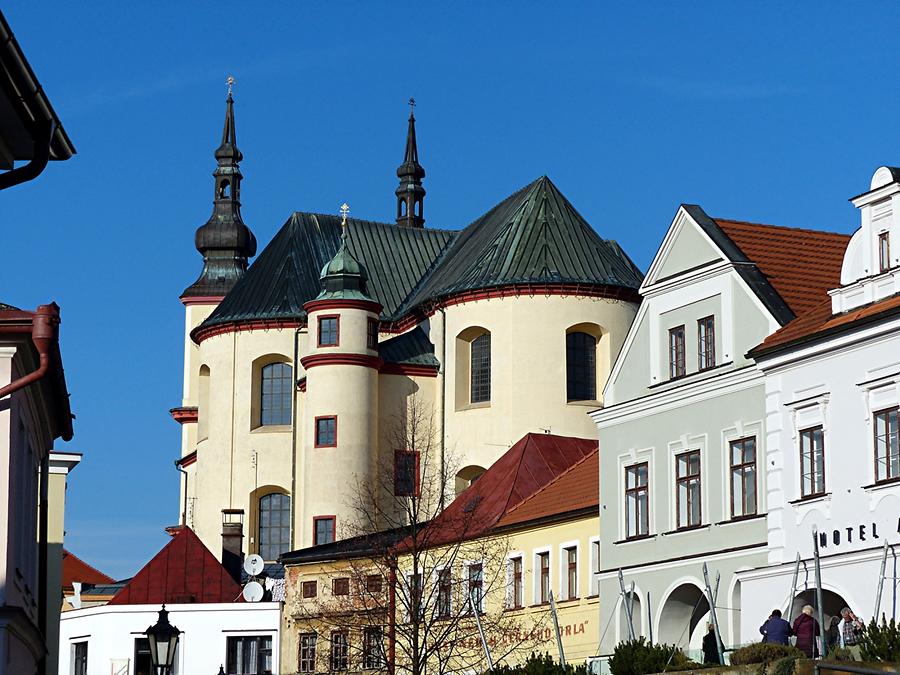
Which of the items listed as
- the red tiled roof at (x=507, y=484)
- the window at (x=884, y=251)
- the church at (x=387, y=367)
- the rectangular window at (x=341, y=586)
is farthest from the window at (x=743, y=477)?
the church at (x=387, y=367)

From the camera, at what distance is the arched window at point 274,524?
73.0 meters

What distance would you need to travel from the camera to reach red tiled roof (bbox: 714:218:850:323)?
38.4 meters

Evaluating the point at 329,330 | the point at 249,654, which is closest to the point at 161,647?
the point at 249,654

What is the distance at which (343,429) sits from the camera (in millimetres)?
68812

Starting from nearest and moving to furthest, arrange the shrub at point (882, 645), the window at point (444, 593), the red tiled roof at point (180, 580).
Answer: the shrub at point (882, 645)
the window at point (444, 593)
the red tiled roof at point (180, 580)

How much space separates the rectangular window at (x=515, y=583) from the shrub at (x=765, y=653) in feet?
69.4

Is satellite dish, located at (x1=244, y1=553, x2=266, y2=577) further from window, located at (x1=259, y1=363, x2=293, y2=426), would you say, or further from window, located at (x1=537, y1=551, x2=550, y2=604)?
window, located at (x1=537, y1=551, x2=550, y2=604)

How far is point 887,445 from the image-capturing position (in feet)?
109

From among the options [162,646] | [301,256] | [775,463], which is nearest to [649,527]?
[775,463]

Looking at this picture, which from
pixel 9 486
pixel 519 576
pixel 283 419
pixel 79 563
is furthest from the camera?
pixel 79 563

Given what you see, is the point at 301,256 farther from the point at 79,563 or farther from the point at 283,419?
the point at 79,563

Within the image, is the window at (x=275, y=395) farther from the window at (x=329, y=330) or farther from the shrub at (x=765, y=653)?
the shrub at (x=765, y=653)

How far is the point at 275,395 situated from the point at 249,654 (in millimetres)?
13122

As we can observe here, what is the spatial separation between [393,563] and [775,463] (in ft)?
41.6
